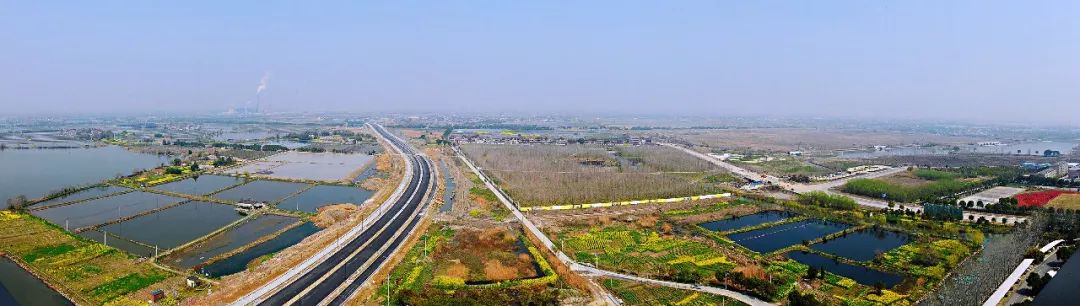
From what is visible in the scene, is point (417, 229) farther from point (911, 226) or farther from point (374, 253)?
point (911, 226)

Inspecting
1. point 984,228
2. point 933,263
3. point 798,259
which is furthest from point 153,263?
point 984,228

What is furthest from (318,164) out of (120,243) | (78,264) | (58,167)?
(78,264)

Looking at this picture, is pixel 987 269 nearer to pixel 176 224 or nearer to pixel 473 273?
pixel 473 273

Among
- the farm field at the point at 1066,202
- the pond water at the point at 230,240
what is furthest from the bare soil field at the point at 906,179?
the pond water at the point at 230,240

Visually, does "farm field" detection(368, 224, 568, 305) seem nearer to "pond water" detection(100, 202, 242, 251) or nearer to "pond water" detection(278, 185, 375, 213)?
"pond water" detection(278, 185, 375, 213)

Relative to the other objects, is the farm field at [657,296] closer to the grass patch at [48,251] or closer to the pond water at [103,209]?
the grass patch at [48,251]

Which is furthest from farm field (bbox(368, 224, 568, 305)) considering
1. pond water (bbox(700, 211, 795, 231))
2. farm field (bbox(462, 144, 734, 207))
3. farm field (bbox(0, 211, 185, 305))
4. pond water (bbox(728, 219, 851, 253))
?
pond water (bbox(700, 211, 795, 231))
